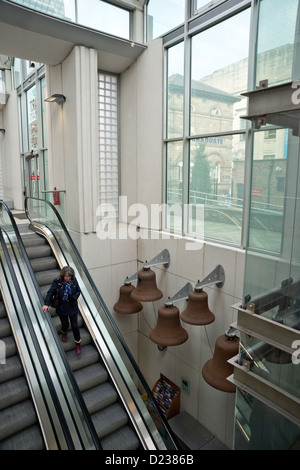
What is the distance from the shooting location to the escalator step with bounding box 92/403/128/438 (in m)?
4.57

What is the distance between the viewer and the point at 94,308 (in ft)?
19.3

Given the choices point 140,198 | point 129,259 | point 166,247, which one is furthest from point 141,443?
point 140,198

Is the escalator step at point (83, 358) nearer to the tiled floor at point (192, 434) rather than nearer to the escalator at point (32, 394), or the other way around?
the escalator at point (32, 394)

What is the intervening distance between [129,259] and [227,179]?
11.4ft

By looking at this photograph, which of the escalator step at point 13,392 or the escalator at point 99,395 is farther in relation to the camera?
the escalator at point 99,395

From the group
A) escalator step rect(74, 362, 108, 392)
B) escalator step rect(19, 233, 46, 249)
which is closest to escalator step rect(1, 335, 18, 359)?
escalator step rect(74, 362, 108, 392)

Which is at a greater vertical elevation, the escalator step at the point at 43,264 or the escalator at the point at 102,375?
the escalator step at the point at 43,264

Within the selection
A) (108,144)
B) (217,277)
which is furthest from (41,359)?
(108,144)

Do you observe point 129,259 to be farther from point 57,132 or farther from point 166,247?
point 57,132

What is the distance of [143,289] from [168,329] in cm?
106

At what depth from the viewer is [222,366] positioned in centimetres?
475

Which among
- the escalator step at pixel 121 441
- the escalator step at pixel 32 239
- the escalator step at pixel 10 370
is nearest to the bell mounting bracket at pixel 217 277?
the escalator step at pixel 121 441

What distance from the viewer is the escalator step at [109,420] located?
15.0 feet

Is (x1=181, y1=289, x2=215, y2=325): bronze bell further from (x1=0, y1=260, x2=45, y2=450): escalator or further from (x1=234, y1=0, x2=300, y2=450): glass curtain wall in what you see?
(x1=0, y1=260, x2=45, y2=450): escalator
